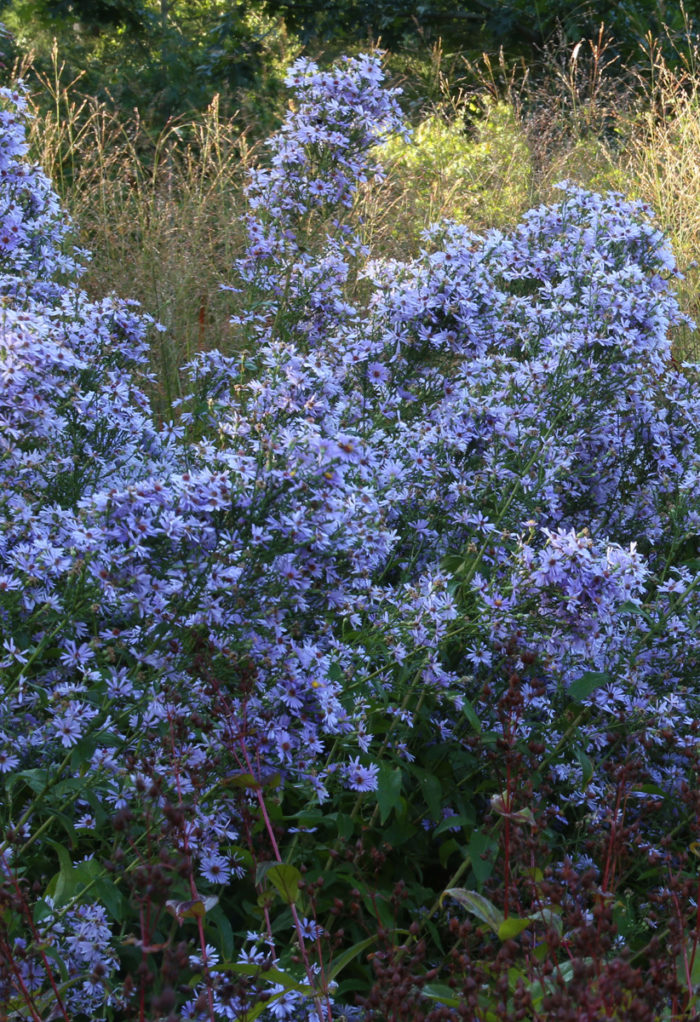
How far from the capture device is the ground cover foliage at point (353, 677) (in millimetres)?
1726

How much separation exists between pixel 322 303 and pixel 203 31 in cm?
1261

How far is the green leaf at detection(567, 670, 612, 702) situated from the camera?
2268 mm

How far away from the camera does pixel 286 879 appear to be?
67.6 inches

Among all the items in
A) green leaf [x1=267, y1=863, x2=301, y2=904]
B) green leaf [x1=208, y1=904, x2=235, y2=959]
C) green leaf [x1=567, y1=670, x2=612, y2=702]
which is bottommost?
green leaf [x1=208, y1=904, x2=235, y2=959]

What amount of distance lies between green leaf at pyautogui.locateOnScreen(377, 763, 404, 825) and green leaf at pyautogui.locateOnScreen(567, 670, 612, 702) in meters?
0.41

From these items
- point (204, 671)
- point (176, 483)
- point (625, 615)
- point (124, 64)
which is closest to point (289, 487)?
point (176, 483)

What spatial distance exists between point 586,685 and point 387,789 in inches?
19.3

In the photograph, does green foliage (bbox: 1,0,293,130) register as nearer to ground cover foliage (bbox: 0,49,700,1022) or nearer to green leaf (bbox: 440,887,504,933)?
ground cover foliage (bbox: 0,49,700,1022)

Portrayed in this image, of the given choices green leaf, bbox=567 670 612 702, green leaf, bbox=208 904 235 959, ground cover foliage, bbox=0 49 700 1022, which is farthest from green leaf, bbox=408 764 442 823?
green leaf, bbox=208 904 235 959

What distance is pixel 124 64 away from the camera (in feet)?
41.9

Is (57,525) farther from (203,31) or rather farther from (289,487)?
(203,31)

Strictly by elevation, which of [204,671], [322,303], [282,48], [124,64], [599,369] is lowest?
[204,671]

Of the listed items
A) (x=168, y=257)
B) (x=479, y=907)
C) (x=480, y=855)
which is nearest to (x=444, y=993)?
(x=479, y=907)

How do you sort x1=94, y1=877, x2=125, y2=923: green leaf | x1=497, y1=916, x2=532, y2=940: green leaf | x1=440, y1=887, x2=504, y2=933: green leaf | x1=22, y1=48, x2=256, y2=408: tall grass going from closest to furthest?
x1=497, y1=916, x2=532, y2=940: green leaf, x1=440, y1=887, x2=504, y2=933: green leaf, x1=94, y1=877, x2=125, y2=923: green leaf, x1=22, y1=48, x2=256, y2=408: tall grass
